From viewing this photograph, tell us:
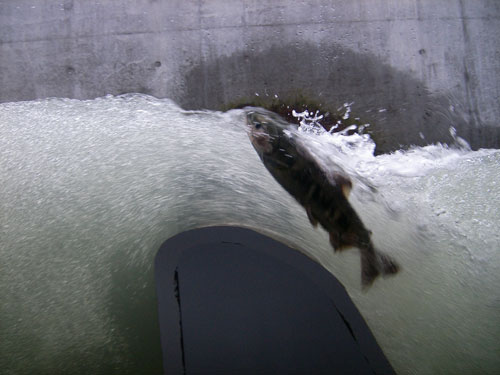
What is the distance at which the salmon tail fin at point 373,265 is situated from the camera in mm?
3480

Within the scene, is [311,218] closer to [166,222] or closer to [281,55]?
[166,222]

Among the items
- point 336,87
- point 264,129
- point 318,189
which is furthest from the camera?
point 336,87

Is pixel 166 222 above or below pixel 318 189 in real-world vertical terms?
below

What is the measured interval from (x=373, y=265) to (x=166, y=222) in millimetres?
1717

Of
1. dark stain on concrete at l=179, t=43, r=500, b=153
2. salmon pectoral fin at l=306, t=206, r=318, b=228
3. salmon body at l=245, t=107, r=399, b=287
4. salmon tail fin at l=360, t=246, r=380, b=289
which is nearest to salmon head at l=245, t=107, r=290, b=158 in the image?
salmon body at l=245, t=107, r=399, b=287

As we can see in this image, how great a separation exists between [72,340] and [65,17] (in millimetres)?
2619

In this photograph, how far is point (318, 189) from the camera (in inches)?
131

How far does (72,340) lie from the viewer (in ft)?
11.4

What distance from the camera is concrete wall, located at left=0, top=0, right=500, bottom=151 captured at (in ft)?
11.9

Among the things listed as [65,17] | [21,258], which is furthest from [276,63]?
[21,258]

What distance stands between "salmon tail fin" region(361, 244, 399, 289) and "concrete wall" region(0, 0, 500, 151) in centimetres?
90

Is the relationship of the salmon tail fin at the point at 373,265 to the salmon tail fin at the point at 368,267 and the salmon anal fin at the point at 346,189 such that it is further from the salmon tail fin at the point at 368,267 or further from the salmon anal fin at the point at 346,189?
the salmon anal fin at the point at 346,189

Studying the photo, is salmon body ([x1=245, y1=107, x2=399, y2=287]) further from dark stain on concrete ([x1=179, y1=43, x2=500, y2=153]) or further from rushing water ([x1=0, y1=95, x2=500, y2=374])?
dark stain on concrete ([x1=179, y1=43, x2=500, y2=153])

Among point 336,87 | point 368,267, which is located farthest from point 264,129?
point 368,267
